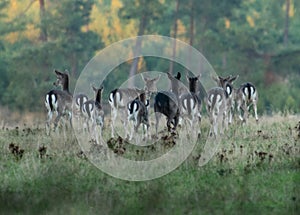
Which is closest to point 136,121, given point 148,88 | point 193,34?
point 148,88

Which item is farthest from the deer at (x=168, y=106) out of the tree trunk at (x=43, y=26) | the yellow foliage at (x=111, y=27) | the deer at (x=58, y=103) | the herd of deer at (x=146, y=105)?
the yellow foliage at (x=111, y=27)

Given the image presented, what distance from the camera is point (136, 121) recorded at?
1627 cm

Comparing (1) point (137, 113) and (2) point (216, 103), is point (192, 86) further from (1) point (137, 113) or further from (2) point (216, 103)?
(1) point (137, 113)

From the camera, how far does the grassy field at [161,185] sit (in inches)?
396

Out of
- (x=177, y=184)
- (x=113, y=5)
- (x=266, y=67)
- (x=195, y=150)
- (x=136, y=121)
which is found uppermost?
(x=113, y=5)

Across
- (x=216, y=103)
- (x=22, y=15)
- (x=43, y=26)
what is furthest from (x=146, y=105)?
(x=22, y=15)

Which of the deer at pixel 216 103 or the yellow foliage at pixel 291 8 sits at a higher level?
the yellow foliage at pixel 291 8

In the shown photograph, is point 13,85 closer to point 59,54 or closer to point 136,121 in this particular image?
point 59,54

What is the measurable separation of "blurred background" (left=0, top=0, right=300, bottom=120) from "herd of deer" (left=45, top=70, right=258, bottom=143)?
61.9ft

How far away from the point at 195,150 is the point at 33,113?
26078 mm

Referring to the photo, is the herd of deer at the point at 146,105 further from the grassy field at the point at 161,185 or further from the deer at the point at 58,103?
the grassy field at the point at 161,185

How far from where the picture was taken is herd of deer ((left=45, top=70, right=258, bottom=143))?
16.0m

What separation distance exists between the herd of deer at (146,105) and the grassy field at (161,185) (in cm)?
236

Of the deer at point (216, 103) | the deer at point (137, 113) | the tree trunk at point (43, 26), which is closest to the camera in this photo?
the deer at point (137, 113)
